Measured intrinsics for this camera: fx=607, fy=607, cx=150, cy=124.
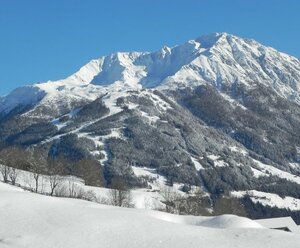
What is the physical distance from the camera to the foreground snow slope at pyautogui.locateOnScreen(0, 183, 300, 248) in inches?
1593

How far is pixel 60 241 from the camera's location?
40875 millimetres

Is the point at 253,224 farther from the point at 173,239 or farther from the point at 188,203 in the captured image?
the point at 188,203

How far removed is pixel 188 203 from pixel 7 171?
3783 cm

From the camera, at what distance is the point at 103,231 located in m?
43.1

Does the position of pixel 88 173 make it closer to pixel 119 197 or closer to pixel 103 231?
pixel 119 197

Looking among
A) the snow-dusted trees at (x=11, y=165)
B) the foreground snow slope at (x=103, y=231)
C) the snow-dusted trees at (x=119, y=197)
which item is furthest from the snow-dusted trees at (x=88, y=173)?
the foreground snow slope at (x=103, y=231)

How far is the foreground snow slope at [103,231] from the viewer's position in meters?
40.5

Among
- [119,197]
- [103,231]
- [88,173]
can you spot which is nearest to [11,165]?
[88,173]

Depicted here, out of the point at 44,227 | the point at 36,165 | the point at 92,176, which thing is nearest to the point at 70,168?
the point at 92,176

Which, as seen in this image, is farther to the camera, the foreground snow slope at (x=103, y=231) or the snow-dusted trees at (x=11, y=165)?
the snow-dusted trees at (x=11, y=165)

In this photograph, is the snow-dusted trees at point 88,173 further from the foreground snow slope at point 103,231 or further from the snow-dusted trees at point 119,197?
the foreground snow slope at point 103,231

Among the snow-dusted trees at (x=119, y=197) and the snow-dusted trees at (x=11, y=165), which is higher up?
the snow-dusted trees at (x=11, y=165)

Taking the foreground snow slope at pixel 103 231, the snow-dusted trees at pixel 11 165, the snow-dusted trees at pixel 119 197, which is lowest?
the foreground snow slope at pixel 103 231

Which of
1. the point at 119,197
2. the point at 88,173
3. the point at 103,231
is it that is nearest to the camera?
the point at 103,231
